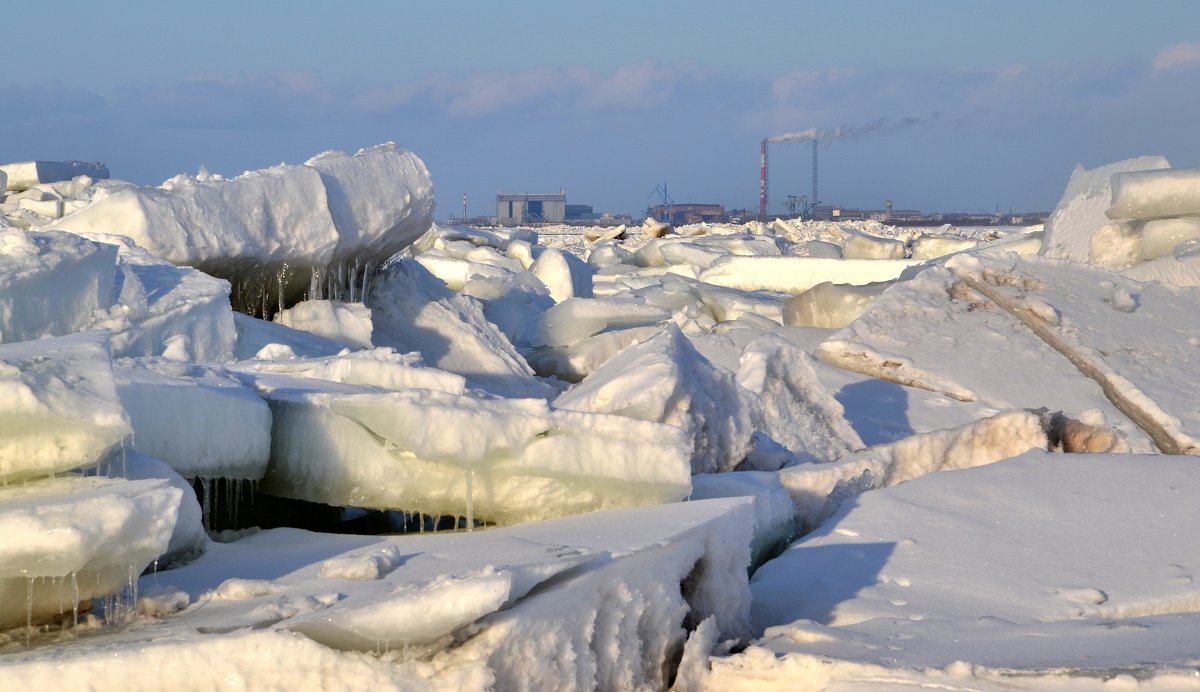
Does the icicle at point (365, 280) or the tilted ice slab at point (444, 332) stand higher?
the icicle at point (365, 280)

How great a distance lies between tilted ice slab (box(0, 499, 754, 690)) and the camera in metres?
1.98

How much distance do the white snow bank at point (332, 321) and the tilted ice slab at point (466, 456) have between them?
9.80 ft

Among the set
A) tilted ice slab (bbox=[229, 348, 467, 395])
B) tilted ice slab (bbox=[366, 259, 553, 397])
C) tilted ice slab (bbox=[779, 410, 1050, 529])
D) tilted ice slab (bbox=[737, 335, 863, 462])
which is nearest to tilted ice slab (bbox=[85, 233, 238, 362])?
tilted ice slab (bbox=[229, 348, 467, 395])

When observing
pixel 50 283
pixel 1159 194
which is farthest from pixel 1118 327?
pixel 50 283

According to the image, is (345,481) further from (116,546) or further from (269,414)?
(116,546)

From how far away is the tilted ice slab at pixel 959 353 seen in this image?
242 inches

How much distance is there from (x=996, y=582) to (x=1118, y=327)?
4077 millimetres

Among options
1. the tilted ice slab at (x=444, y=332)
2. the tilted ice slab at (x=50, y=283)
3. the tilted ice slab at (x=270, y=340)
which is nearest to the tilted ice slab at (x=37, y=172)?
the tilted ice slab at (x=444, y=332)

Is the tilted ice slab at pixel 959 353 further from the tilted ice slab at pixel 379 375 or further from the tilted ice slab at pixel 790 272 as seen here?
the tilted ice slab at pixel 790 272

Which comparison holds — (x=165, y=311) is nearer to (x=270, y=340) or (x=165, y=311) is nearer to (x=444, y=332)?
(x=270, y=340)

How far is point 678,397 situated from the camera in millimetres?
3578

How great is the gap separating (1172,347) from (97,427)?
18.7 ft

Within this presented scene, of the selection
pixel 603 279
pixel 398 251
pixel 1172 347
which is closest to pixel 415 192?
pixel 398 251

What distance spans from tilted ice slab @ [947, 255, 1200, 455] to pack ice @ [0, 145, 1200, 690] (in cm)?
3
